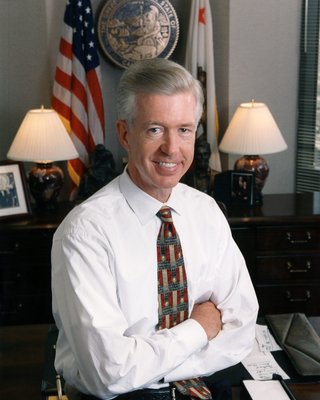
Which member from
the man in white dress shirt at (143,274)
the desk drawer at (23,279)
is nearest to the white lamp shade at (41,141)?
the desk drawer at (23,279)

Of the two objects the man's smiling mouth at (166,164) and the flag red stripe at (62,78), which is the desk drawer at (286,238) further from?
the man's smiling mouth at (166,164)

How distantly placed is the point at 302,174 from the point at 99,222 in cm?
317

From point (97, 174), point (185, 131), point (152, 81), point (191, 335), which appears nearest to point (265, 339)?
point (191, 335)

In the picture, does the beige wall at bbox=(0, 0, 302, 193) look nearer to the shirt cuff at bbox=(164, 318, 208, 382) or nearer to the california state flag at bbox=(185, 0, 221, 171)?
the california state flag at bbox=(185, 0, 221, 171)

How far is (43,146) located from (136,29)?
42.8 inches

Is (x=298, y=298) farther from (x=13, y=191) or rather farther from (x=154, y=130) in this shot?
(x=154, y=130)

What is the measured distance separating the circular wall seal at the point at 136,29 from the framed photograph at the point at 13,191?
3.40 feet

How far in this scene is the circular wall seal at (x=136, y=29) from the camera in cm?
451

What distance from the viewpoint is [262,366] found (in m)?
2.06

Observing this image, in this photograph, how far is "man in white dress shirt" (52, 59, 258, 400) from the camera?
1785 millimetres

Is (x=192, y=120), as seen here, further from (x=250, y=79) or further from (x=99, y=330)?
(x=250, y=79)

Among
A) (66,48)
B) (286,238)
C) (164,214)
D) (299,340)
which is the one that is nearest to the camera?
(164,214)

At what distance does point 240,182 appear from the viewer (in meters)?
4.25

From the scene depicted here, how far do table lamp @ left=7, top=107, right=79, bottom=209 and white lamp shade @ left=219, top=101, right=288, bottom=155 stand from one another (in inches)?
38.3
